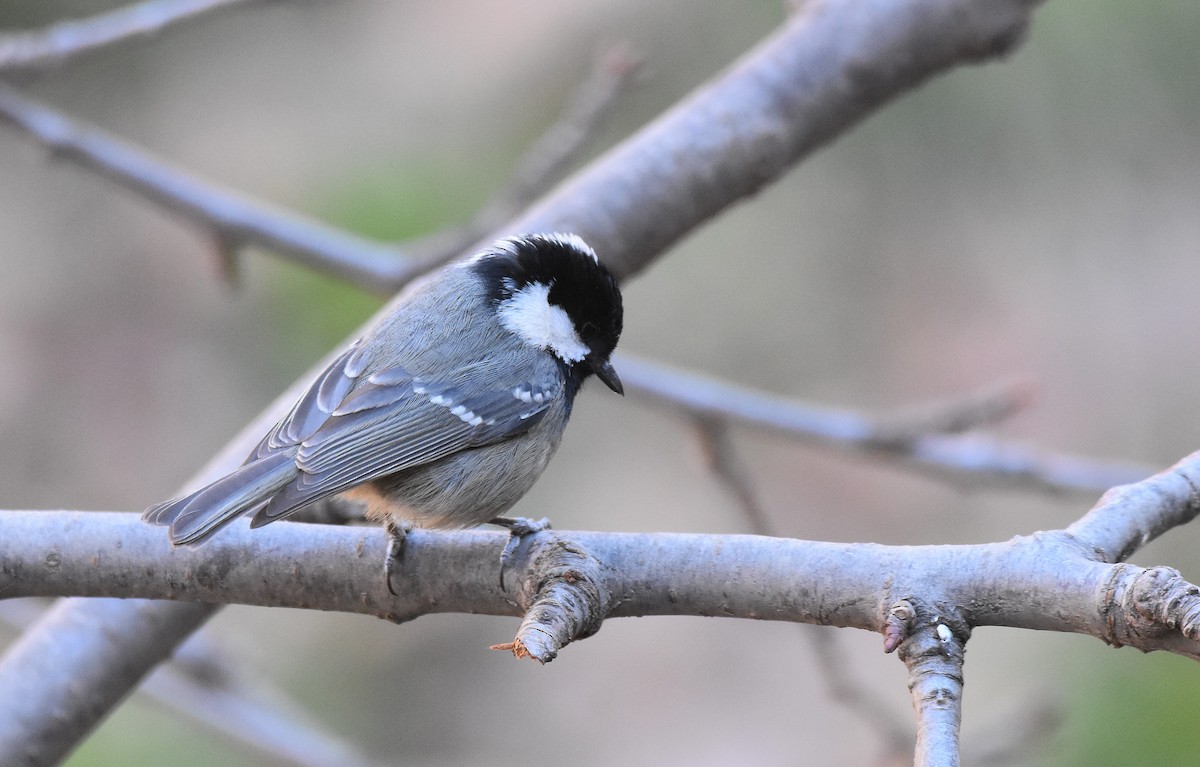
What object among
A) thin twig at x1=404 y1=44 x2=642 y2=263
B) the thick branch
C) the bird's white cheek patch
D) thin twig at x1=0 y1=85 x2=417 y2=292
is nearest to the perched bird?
the bird's white cheek patch

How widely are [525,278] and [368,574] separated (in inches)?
31.1

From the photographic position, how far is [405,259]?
286 centimetres

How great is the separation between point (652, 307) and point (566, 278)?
2.43 metres

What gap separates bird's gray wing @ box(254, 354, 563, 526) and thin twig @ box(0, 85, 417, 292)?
0.59 m

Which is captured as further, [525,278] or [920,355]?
[920,355]

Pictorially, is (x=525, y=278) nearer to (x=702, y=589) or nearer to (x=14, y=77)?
(x=702, y=589)

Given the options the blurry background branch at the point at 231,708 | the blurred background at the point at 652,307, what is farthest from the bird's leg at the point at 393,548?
the blurred background at the point at 652,307

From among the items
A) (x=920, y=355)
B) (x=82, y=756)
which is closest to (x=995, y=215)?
(x=920, y=355)

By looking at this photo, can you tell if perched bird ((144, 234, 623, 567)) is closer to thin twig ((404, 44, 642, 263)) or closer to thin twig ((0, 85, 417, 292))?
thin twig ((404, 44, 642, 263))

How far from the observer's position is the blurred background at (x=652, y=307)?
3963 millimetres

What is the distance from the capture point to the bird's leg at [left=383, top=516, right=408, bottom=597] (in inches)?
65.9

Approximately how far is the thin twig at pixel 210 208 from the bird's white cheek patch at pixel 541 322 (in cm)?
47

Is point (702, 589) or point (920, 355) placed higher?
point (920, 355)

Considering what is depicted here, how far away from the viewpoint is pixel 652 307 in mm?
4672
